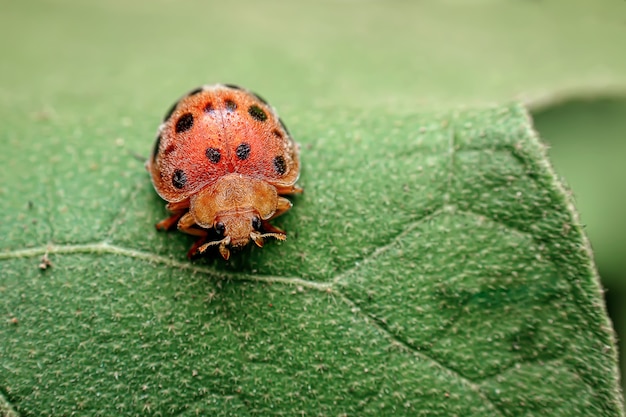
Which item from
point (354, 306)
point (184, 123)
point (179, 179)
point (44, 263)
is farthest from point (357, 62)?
point (44, 263)

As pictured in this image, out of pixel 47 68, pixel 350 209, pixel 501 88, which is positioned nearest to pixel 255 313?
pixel 350 209

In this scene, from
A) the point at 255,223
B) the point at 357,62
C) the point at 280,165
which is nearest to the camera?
the point at 255,223

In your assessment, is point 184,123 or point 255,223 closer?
point 255,223

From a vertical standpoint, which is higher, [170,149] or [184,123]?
[184,123]

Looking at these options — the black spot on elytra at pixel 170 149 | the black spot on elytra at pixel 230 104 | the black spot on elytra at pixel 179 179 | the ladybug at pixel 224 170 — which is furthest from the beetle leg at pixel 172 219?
the black spot on elytra at pixel 230 104

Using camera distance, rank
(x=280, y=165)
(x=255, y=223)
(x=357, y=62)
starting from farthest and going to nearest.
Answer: (x=357, y=62) < (x=280, y=165) < (x=255, y=223)

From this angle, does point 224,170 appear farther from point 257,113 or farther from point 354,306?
point 354,306

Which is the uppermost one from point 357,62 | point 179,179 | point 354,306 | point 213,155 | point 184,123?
point 357,62

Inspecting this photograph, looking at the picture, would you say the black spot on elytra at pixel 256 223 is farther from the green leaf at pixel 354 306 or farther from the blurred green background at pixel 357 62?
the blurred green background at pixel 357 62
